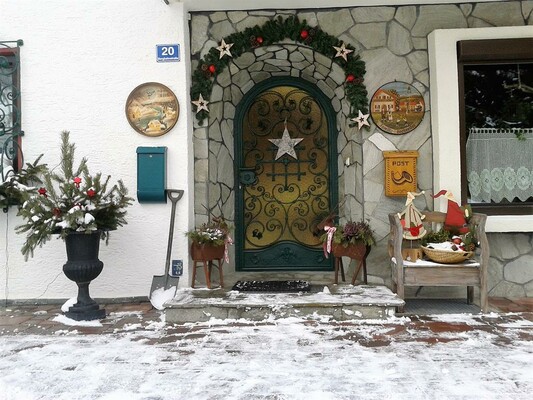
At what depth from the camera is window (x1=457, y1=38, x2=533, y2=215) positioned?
→ 16.8 feet

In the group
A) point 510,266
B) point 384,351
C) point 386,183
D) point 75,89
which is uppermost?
point 75,89

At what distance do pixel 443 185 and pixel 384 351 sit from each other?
2.19m

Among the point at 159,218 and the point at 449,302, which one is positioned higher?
the point at 159,218

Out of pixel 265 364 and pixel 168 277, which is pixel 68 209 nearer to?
pixel 168 277

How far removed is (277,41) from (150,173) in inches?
74.7

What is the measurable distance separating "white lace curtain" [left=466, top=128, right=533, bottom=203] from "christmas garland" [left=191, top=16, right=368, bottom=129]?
3.98ft

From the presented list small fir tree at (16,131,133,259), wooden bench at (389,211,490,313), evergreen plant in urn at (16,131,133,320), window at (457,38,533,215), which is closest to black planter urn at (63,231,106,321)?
evergreen plant in urn at (16,131,133,320)

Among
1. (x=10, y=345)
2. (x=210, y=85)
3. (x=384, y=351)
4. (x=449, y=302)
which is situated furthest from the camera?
(x=210, y=85)

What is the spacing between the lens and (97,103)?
202 inches

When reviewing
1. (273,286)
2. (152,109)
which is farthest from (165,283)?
(152,109)

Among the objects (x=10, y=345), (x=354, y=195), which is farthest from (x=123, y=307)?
(x=354, y=195)

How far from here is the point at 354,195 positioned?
17.7ft

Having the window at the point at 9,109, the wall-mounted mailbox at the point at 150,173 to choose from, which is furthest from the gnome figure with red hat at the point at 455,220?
the window at the point at 9,109

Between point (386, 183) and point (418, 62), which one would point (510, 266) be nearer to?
point (386, 183)
